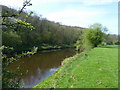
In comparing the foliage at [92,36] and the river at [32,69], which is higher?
the foliage at [92,36]

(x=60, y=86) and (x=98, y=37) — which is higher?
(x=98, y=37)

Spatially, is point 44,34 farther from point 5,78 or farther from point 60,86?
point 5,78

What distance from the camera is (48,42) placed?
59.2 m

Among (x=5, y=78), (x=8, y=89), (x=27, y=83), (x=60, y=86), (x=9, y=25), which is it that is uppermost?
(x=9, y=25)

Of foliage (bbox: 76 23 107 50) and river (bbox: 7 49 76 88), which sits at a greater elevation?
foliage (bbox: 76 23 107 50)

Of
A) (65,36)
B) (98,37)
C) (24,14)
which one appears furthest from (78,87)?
(65,36)

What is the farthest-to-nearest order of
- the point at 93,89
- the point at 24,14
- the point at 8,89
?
the point at 93,89
the point at 24,14
the point at 8,89

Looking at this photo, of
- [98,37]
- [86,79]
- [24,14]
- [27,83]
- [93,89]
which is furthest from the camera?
[98,37]

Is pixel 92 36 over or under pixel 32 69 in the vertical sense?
over

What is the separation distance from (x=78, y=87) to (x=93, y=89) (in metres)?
0.90

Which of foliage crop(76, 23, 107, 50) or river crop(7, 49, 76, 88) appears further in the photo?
foliage crop(76, 23, 107, 50)

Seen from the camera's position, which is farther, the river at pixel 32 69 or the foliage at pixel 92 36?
the foliage at pixel 92 36

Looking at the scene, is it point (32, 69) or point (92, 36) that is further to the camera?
point (92, 36)

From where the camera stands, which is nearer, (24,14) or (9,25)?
(9,25)
